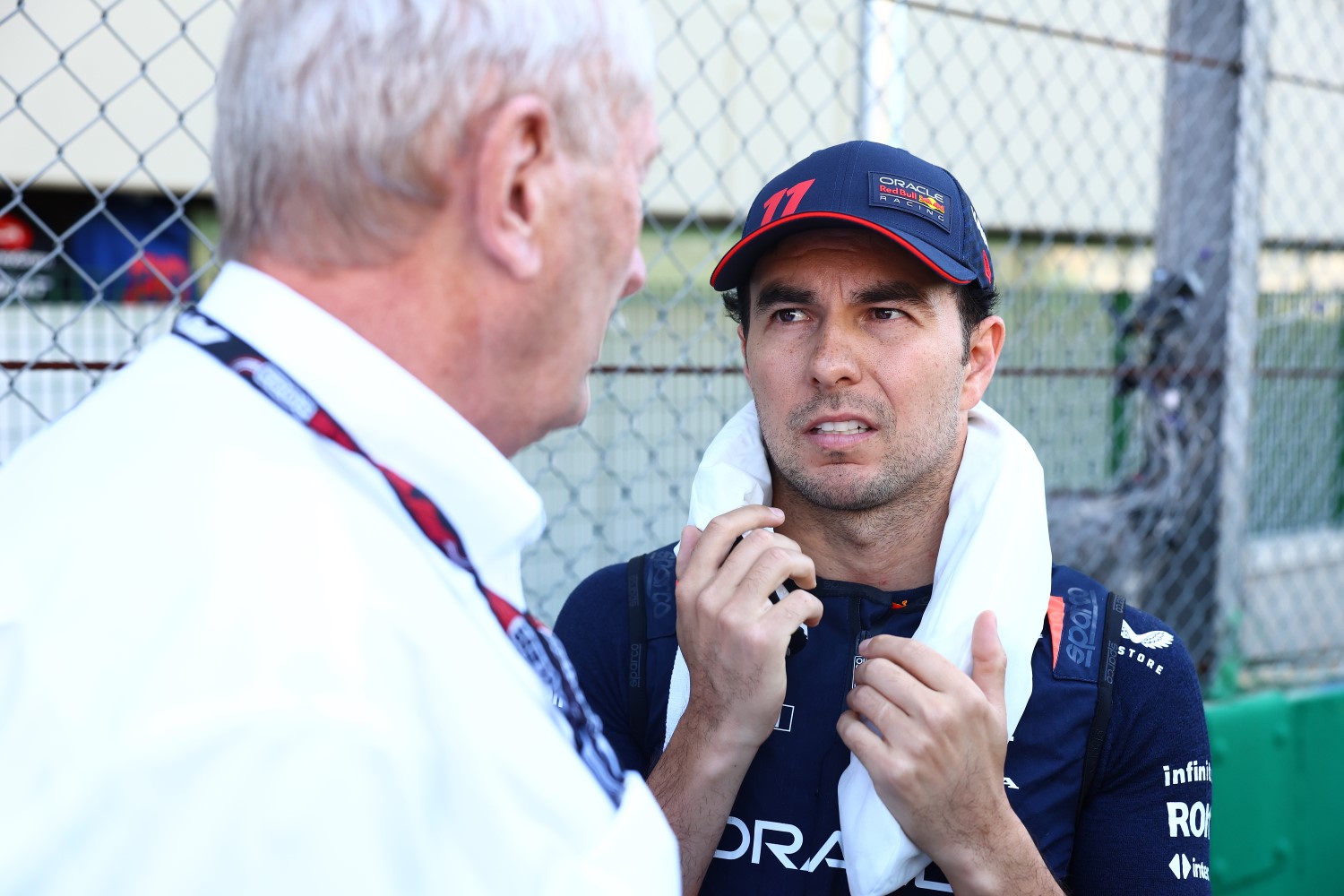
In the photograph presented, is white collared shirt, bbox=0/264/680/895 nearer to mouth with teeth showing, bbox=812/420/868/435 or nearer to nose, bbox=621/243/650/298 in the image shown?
nose, bbox=621/243/650/298

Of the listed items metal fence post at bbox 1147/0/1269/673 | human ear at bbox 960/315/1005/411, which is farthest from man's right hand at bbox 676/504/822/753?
metal fence post at bbox 1147/0/1269/673

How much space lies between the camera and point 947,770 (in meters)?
1.37

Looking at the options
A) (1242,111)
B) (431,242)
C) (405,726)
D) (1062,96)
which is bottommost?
(405,726)

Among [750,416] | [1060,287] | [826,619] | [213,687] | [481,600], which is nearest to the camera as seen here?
[213,687]

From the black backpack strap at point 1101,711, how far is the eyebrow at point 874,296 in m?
0.58

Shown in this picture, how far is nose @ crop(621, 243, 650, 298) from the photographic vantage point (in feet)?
3.38

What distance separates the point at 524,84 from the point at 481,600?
1.29 ft

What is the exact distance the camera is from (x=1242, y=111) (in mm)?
3414

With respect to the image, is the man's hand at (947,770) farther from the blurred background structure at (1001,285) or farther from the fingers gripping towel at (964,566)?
the blurred background structure at (1001,285)

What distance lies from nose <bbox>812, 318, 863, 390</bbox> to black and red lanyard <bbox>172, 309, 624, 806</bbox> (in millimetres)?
906

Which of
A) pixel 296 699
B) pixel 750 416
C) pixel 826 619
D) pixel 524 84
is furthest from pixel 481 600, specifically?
pixel 750 416

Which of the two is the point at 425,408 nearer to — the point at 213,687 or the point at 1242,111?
the point at 213,687

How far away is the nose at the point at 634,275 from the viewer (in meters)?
1.03

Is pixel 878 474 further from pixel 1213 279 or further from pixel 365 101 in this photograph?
pixel 1213 279
